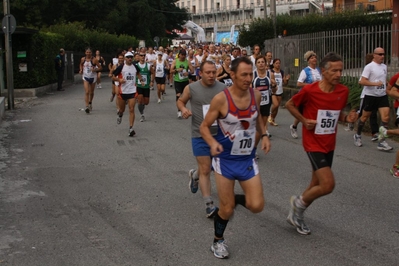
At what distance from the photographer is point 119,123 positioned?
15.0 meters

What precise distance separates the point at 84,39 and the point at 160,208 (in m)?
31.6

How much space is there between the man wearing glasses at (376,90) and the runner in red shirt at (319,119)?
5034mm

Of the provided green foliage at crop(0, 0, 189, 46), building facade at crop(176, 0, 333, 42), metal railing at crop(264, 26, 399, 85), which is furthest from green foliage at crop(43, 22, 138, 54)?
building facade at crop(176, 0, 333, 42)

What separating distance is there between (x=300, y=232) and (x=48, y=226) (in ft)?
9.00

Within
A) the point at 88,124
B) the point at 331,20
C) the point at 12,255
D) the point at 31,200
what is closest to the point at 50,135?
the point at 88,124

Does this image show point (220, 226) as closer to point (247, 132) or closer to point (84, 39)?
point (247, 132)

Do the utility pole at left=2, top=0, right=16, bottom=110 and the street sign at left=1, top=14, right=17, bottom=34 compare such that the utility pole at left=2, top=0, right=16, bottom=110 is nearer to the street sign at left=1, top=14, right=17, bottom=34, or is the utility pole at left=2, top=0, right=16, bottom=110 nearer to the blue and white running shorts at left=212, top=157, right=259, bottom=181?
the street sign at left=1, top=14, right=17, bottom=34

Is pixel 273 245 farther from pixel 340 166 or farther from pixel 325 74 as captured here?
pixel 340 166

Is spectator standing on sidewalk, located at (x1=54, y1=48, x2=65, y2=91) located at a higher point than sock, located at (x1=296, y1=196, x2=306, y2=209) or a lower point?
higher

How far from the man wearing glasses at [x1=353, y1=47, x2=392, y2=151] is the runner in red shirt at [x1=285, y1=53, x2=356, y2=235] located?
5034 millimetres

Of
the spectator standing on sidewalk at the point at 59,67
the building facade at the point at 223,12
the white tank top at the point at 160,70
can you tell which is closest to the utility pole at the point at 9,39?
the white tank top at the point at 160,70

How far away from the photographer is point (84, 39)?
123 ft


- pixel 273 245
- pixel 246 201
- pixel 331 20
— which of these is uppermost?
pixel 331 20

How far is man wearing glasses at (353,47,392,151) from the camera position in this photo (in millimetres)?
10992
